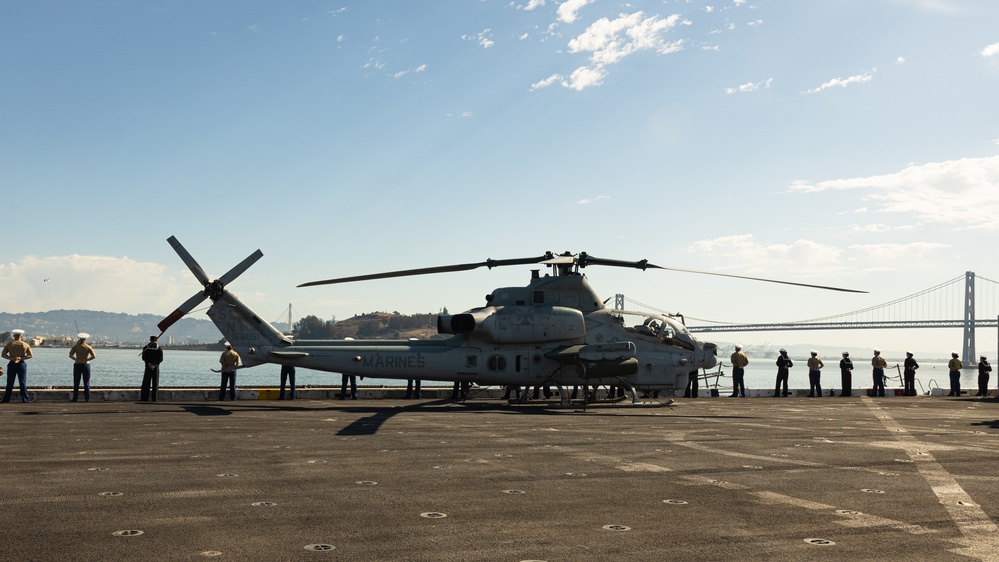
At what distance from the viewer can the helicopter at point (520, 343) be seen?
2320 cm

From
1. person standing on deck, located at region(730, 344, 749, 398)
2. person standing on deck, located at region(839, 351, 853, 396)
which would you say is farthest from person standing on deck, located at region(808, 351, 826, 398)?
person standing on deck, located at region(730, 344, 749, 398)

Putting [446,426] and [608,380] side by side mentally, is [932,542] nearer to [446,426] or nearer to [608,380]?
[446,426]

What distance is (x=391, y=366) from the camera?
23.8m

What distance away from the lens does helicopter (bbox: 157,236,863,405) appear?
76.1ft

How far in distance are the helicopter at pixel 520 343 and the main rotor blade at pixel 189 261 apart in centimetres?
3

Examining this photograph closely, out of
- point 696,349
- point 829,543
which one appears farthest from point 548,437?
point 696,349

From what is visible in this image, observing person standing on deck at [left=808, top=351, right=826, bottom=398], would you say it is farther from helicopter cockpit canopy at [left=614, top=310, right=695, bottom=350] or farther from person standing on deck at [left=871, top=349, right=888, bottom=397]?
helicopter cockpit canopy at [left=614, top=310, right=695, bottom=350]

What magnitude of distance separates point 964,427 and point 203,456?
58.1ft

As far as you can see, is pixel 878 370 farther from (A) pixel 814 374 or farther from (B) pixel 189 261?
(B) pixel 189 261

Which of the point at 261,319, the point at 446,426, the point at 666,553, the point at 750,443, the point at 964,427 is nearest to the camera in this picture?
the point at 666,553

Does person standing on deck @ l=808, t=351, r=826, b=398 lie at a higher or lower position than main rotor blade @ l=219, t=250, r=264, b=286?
lower

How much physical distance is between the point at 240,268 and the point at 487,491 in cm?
1612

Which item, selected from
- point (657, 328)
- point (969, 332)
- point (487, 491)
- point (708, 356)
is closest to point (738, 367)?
point (708, 356)

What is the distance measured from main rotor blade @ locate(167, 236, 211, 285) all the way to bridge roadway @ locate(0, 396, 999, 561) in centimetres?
602
